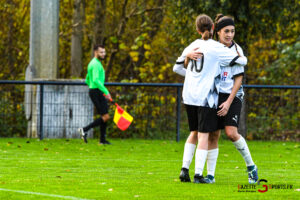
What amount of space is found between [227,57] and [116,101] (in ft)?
26.1

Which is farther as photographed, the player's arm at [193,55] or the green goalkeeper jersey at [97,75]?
the green goalkeeper jersey at [97,75]

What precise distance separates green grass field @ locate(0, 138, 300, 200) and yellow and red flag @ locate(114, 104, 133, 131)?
0.38m

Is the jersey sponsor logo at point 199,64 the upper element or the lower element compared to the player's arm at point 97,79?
upper

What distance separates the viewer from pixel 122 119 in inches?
555

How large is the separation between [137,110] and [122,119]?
1.07 meters

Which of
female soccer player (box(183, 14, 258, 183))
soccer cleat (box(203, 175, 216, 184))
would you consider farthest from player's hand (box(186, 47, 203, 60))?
soccer cleat (box(203, 175, 216, 184))

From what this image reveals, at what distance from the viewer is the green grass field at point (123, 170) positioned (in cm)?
675

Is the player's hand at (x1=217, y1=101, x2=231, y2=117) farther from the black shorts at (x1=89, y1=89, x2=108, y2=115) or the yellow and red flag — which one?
the yellow and red flag

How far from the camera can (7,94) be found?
15.1m

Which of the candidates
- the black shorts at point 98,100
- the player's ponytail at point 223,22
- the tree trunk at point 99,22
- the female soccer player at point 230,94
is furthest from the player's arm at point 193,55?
the tree trunk at point 99,22

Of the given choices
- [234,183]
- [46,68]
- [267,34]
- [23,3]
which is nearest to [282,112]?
[267,34]

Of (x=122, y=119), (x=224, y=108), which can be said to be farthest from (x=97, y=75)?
(x=224, y=108)

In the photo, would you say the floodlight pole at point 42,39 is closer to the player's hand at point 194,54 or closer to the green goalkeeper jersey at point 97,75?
the green goalkeeper jersey at point 97,75

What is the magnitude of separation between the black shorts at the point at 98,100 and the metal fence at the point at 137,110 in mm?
817
